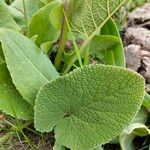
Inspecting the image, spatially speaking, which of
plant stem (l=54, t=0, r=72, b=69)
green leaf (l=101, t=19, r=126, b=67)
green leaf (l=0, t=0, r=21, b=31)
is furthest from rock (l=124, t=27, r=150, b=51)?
green leaf (l=0, t=0, r=21, b=31)

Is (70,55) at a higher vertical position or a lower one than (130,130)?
higher

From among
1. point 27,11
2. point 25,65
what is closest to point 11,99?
point 25,65

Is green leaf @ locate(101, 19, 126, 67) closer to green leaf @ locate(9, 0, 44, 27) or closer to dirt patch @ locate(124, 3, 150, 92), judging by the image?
dirt patch @ locate(124, 3, 150, 92)

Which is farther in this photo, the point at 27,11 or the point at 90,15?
the point at 27,11

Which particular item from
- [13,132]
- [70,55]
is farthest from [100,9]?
[13,132]

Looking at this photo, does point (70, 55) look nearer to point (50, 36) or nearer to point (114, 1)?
point (50, 36)

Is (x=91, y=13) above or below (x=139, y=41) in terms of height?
above

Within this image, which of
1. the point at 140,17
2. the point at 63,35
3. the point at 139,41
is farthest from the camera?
the point at 140,17

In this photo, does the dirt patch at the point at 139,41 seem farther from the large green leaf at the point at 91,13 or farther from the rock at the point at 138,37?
the large green leaf at the point at 91,13

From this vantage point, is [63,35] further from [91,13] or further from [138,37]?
[138,37]
